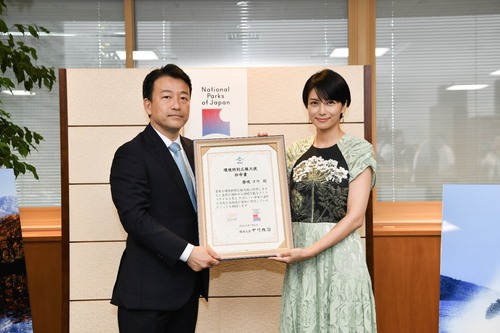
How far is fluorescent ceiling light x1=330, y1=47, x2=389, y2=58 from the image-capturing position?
3904mm

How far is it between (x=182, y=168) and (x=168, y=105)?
0.27 meters

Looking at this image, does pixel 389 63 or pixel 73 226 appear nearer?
pixel 73 226

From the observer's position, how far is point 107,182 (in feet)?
9.28

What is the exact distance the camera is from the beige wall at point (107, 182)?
2812mm

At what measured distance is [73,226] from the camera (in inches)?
112

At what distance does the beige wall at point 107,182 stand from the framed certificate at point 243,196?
725mm

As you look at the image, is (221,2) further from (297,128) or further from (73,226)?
(73,226)

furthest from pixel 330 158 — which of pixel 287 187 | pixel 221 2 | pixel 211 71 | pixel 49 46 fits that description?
pixel 49 46

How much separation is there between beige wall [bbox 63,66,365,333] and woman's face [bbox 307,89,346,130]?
0.69 meters

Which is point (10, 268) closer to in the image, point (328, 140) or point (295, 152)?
point (295, 152)

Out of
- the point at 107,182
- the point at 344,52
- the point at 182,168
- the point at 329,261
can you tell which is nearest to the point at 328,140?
the point at 329,261

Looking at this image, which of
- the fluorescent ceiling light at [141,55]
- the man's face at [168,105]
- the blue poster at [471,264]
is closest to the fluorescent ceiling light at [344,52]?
the fluorescent ceiling light at [141,55]

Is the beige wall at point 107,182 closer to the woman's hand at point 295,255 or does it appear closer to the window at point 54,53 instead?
the woman's hand at point 295,255

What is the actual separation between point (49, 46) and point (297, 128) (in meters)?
2.20
